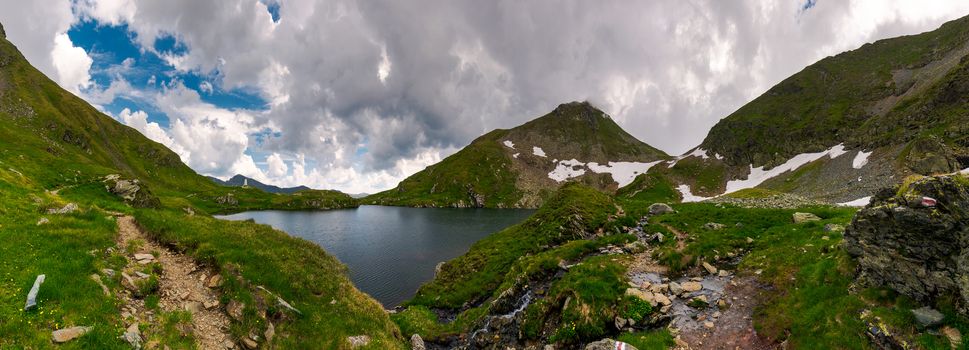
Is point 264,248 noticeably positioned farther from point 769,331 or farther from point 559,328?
point 769,331

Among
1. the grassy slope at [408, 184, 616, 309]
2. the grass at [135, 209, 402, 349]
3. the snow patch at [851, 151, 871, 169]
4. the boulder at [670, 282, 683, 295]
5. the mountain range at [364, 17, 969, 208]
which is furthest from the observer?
the snow patch at [851, 151, 871, 169]

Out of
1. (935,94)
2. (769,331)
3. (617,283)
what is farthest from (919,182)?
(935,94)

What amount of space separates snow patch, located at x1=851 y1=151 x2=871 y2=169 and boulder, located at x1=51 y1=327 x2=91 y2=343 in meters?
157

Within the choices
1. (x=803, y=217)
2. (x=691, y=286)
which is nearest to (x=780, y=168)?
(x=803, y=217)

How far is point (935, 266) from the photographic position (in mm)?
12000

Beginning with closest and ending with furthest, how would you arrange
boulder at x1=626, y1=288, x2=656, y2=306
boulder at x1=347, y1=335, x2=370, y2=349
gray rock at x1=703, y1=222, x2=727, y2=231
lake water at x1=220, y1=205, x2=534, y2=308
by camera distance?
boulder at x1=347, y1=335, x2=370, y2=349, boulder at x1=626, y1=288, x2=656, y2=306, gray rock at x1=703, y1=222, x2=727, y2=231, lake water at x1=220, y1=205, x2=534, y2=308

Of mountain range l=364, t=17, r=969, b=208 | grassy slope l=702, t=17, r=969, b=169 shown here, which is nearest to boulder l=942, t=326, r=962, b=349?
mountain range l=364, t=17, r=969, b=208

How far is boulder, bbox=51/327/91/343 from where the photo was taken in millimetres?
11008

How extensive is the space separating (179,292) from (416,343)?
550 inches

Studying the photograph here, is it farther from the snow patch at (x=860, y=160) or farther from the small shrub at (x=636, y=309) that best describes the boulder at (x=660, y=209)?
the snow patch at (x=860, y=160)

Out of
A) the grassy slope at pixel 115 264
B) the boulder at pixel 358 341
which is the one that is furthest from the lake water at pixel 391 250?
the boulder at pixel 358 341

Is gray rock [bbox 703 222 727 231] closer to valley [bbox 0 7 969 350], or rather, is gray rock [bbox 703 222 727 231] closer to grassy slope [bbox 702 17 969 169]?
valley [bbox 0 7 969 350]

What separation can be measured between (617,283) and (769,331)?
7334 millimetres

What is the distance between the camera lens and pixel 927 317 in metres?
11.1
